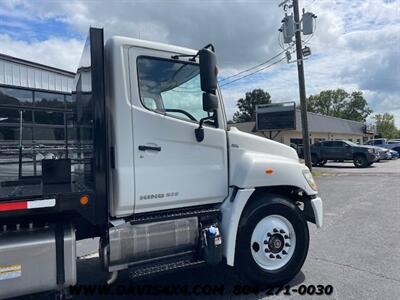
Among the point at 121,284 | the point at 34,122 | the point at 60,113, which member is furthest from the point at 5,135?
the point at 121,284

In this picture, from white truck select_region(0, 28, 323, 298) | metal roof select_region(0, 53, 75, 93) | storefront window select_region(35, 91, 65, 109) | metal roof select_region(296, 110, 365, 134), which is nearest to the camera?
white truck select_region(0, 28, 323, 298)

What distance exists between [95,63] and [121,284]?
9.31 feet

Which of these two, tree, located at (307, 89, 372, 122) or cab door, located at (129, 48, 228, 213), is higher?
tree, located at (307, 89, 372, 122)

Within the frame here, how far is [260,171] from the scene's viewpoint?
4.63 m

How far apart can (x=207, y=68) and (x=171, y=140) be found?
0.87 m

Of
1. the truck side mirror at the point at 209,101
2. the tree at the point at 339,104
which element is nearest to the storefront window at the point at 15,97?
the truck side mirror at the point at 209,101

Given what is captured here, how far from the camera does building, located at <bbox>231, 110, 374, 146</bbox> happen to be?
41875 millimetres

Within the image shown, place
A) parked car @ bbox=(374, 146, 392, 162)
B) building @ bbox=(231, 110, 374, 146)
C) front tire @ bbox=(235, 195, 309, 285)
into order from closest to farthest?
front tire @ bbox=(235, 195, 309, 285) < parked car @ bbox=(374, 146, 392, 162) < building @ bbox=(231, 110, 374, 146)

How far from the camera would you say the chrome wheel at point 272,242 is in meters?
4.64

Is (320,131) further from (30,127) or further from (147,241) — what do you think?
(147,241)

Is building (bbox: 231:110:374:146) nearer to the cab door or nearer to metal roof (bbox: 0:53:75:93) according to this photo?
metal roof (bbox: 0:53:75:93)

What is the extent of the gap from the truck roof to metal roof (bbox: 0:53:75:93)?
785 centimetres

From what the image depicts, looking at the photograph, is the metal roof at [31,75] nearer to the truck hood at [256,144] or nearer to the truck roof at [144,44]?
the truck roof at [144,44]

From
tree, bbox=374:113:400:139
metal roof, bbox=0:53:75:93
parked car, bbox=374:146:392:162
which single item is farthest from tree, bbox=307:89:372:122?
metal roof, bbox=0:53:75:93
